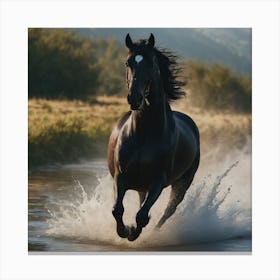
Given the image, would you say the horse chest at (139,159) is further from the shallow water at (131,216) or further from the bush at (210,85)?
the bush at (210,85)

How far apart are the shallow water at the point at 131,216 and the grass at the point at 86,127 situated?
31 cm

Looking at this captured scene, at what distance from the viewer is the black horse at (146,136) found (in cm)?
707

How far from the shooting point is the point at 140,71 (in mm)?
6992

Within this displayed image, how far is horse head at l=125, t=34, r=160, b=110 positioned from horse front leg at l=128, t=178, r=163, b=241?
2.52ft

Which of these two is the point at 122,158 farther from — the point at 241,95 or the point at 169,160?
the point at 241,95

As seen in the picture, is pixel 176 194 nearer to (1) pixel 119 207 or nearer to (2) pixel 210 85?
(1) pixel 119 207

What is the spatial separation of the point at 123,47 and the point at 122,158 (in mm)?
3122

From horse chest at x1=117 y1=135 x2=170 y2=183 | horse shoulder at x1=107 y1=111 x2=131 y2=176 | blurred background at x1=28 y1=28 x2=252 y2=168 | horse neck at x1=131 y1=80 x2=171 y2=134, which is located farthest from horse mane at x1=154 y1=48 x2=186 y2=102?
blurred background at x1=28 y1=28 x2=252 y2=168

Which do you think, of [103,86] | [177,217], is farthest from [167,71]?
[103,86]

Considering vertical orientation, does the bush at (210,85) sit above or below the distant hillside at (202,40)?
below

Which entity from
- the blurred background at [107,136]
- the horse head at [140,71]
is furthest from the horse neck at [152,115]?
the blurred background at [107,136]
